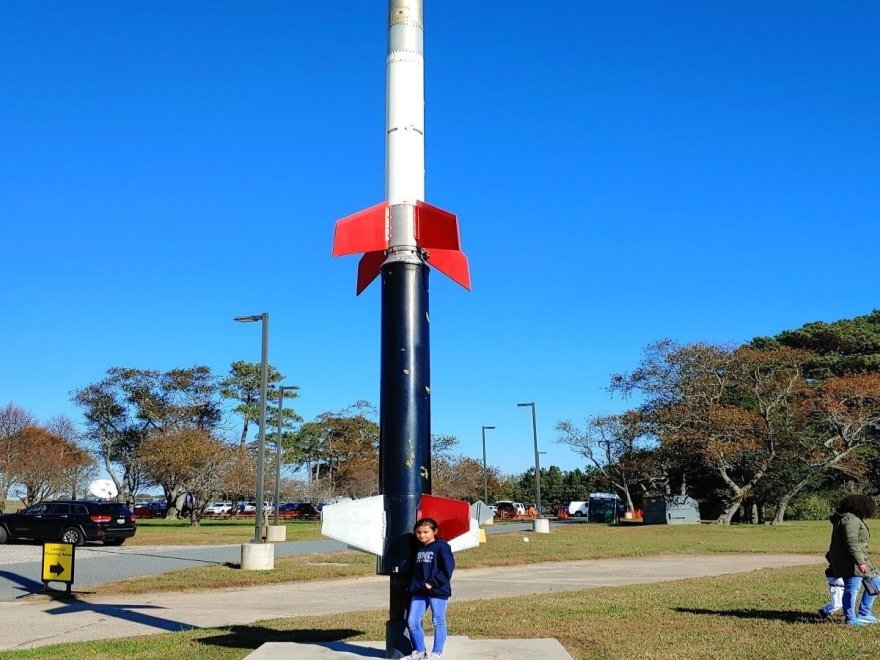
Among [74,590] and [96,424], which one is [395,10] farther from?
[96,424]

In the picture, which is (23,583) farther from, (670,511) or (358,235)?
(670,511)

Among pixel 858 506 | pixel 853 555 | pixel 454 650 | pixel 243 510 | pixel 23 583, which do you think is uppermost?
pixel 858 506

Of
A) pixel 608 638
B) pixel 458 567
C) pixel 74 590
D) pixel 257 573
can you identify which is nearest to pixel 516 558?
pixel 458 567

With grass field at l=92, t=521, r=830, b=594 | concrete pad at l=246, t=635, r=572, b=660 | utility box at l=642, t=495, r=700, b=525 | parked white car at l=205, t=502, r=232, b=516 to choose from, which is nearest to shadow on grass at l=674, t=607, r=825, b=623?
concrete pad at l=246, t=635, r=572, b=660

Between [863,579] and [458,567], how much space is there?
10941mm

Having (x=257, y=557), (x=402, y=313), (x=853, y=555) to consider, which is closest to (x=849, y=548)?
(x=853, y=555)

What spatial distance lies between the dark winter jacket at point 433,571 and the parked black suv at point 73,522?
22.5 m

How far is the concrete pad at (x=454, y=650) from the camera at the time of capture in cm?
777

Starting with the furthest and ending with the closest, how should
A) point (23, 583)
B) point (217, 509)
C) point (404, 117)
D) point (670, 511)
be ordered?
1. point (217, 509)
2. point (670, 511)
3. point (23, 583)
4. point (404, 117)

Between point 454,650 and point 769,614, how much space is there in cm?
453

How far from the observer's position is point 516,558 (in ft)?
69.4

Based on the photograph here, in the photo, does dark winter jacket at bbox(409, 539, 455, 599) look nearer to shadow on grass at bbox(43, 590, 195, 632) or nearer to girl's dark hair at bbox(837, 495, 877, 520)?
shadow on grass at bbox(43, 590, 195, 632)

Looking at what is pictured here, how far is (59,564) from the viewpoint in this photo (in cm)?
1388

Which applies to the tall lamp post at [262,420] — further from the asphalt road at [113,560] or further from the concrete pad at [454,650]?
the concrete pad at [454,650]
